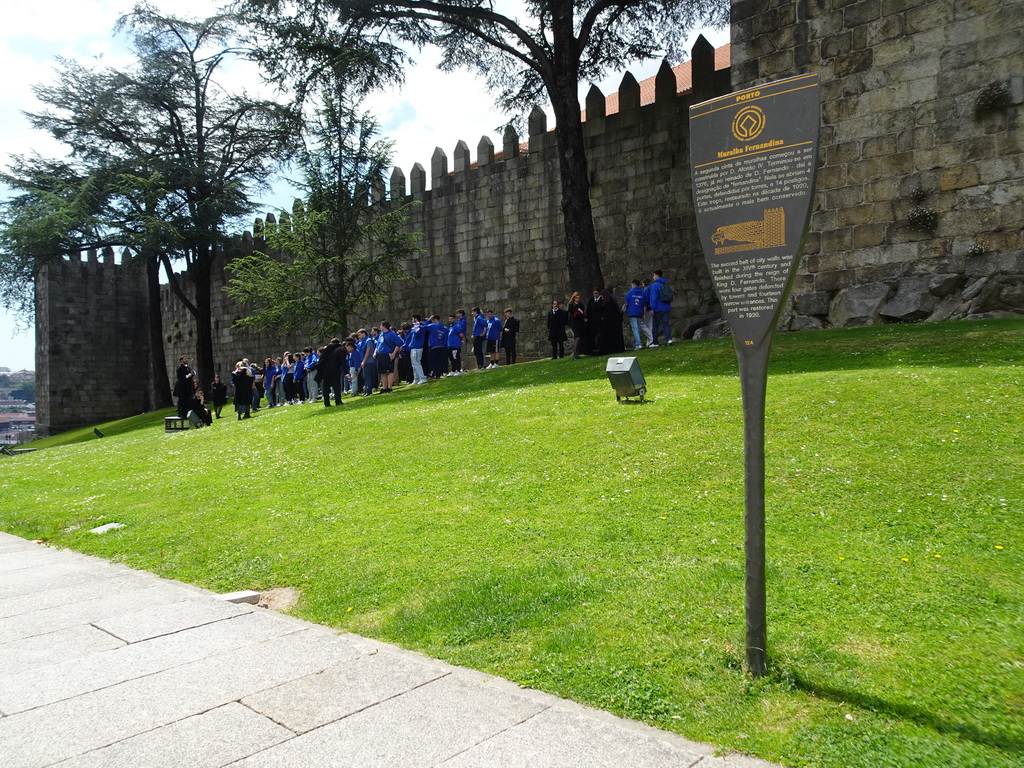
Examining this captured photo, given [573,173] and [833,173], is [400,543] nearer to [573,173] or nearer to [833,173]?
[833,173]

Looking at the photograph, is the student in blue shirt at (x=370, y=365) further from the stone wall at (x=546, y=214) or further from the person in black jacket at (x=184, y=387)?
the stone wall at (x=546, y=214)

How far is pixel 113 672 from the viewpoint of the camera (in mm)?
3732

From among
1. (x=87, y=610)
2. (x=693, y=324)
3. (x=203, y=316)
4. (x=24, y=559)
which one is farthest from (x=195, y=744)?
(x=203, y=316)

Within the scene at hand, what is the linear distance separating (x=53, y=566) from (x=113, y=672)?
321 cm

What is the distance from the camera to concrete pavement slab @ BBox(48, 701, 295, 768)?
279cm

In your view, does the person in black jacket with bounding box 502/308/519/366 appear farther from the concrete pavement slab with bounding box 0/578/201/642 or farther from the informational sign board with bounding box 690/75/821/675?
the informational sign board with bounding box 690/75/821/675

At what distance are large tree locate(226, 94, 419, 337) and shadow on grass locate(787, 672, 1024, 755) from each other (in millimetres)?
19819

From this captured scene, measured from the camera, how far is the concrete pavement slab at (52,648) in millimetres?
3953

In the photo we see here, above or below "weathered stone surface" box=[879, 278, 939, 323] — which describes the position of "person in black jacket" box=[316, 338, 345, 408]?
below

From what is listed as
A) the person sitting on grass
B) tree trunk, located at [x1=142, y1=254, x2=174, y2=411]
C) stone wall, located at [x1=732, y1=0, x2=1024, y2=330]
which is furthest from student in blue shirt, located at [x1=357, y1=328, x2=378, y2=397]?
tree trunk, located at [x1=142, y1=254, x2=174, y2=411]

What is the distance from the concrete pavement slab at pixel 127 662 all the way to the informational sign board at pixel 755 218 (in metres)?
2.66

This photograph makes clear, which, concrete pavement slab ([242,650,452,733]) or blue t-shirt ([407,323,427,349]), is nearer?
concrete pavement slab ([242,650,452,733])

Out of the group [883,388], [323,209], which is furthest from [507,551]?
[323,209]

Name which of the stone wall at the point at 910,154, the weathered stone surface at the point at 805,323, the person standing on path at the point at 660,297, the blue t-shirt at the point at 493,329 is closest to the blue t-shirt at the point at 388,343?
the blue t-shirt at the point at 493,329
